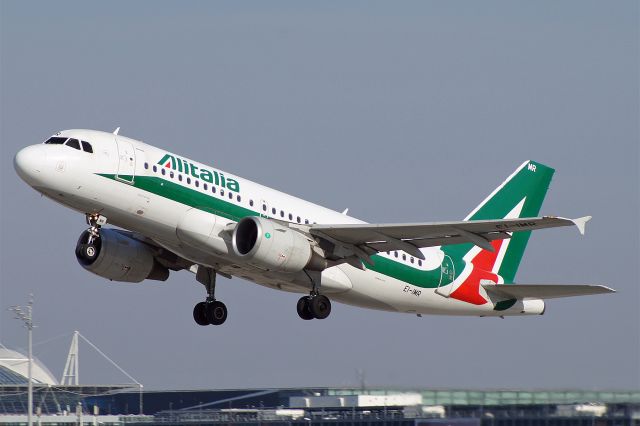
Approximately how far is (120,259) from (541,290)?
1528cm

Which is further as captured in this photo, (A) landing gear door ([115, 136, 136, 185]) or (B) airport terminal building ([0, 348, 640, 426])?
(B) airport terminal building ([0, 348, 640, 426])

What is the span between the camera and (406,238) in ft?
125

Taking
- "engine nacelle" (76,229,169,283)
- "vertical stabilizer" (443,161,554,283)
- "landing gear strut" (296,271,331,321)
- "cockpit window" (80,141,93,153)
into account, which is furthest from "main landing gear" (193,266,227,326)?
"vertical stabilizer" (443,161,554,283)

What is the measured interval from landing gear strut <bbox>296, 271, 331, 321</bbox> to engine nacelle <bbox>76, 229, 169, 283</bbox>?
18.7 ft

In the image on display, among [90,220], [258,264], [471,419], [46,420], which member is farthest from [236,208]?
[46,420]

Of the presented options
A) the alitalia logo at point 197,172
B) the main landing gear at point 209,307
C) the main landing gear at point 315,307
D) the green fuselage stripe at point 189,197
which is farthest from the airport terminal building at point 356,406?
the alitalia logo at point 197,172

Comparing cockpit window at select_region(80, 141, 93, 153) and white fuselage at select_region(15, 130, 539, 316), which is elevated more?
cockpit window at select_region(80, 141, 93, 153)

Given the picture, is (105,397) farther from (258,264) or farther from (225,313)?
(258,264)

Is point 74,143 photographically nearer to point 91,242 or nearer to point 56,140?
point 56,140

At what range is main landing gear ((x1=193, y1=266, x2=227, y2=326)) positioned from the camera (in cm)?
4138

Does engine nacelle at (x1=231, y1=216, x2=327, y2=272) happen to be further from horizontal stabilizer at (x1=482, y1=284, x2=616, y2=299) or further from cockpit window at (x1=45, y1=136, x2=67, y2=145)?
horizontal stabilizer at (x1=482, y1=284, x2=616, y2=299)

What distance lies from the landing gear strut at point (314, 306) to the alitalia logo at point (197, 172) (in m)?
4.17

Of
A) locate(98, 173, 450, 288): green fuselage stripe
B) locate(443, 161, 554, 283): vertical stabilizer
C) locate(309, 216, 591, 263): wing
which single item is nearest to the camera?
locate(98, 173, 450, 288): green fuselage stripe

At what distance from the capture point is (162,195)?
117 ft
